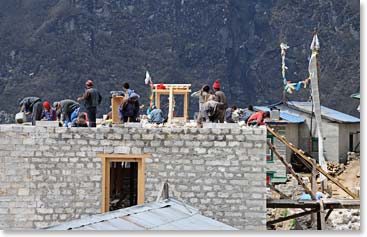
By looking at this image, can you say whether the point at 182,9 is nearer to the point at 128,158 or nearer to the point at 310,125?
the point at 310,125

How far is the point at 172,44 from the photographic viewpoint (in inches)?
2662

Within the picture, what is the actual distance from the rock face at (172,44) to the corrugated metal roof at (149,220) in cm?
Result: 5187

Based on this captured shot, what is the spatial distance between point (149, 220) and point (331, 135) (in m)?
24.4

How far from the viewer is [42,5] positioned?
6850cm

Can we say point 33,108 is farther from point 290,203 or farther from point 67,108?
point 290,203

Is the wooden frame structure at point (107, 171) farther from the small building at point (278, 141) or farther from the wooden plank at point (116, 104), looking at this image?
the small building at point (278, 141)

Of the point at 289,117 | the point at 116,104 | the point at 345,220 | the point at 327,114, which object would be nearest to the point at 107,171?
the point at 116,104

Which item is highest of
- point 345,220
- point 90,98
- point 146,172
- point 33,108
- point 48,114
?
point 90,98

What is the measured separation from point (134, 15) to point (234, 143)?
57.4m

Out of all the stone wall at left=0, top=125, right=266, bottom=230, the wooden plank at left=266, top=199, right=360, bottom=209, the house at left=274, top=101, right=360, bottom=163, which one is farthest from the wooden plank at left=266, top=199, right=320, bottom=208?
the house at left=274, top=101, right=360, bottom=163

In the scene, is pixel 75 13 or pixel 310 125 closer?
pixel 310 125

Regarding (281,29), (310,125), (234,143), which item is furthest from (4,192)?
(281,29)

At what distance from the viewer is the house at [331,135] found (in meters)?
31.9

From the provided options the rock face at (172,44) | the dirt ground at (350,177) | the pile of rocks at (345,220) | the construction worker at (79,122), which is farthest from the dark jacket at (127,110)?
the rock face at (172,44)
